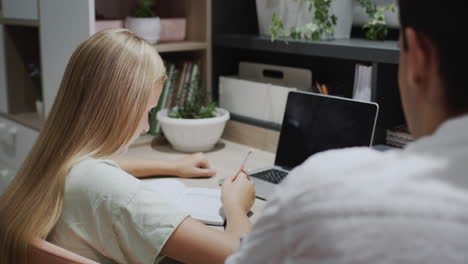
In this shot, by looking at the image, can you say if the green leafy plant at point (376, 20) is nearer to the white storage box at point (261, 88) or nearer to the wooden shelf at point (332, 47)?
the wooden shelf at point (332, 47)

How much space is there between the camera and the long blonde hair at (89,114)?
1079mm

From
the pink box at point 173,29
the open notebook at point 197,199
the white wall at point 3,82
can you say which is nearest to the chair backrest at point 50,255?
the open notebook at point 197,199

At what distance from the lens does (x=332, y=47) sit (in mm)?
1781

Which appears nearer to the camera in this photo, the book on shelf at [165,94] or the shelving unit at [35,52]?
the shelving unit at [35,52]

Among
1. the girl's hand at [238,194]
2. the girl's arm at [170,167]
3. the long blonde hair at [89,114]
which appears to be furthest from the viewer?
the girl's arm at [170,167]

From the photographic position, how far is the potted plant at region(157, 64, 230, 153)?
6.24 ft

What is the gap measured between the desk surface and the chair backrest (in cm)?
63

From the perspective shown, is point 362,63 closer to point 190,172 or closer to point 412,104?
point 190,172

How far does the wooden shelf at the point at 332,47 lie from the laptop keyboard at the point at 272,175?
42 centimetres

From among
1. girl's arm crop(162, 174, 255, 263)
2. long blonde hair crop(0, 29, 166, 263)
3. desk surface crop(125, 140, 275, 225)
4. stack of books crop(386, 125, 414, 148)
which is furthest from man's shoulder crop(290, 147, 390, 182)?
stack of books crop(386, 125, 414, 148)

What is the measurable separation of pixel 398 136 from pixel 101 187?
3.48 ft

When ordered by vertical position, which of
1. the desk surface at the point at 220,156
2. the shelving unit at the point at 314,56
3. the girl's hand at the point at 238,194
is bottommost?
the desk surface at the point at 220,156

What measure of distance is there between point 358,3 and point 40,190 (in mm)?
1375

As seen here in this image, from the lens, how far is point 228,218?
1.19 metres
